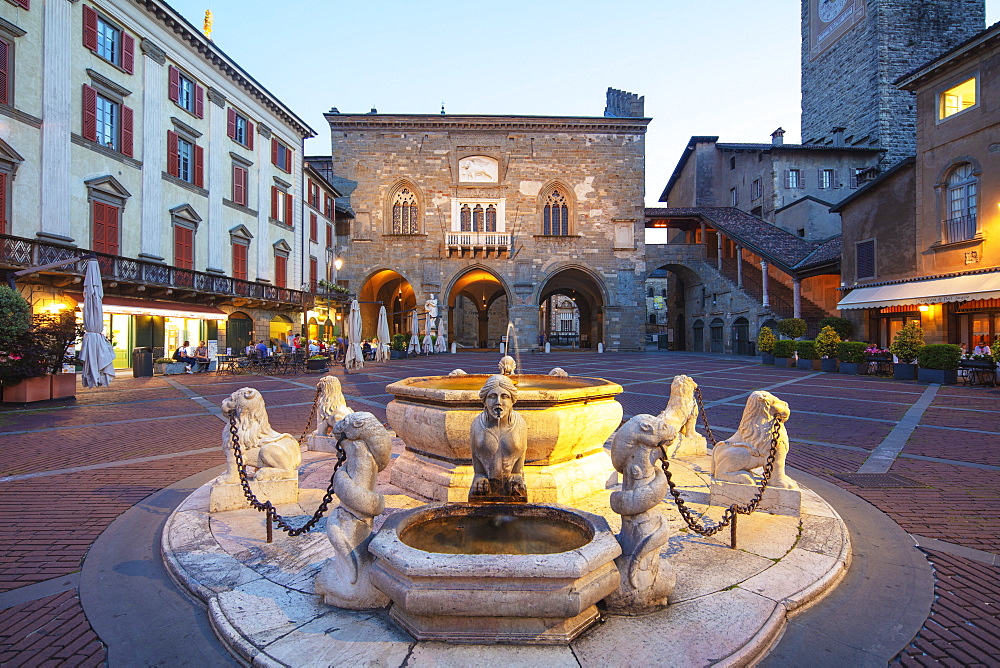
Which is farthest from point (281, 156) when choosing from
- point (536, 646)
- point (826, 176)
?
point (826, 176)

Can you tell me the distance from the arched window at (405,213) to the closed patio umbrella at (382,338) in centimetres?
1087

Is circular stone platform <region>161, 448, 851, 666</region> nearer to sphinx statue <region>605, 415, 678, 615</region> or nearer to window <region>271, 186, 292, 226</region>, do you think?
sphinx statue <region>605, 415, 678, 615</region>

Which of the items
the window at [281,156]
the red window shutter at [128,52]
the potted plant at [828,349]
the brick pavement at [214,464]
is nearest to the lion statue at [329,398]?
the brick pavement at [214,464]

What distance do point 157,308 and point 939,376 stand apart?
25.7 m

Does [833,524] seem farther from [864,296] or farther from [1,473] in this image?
[864,296]

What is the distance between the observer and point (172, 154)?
1916 cm

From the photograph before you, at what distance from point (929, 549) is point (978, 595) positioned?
25.5 inches

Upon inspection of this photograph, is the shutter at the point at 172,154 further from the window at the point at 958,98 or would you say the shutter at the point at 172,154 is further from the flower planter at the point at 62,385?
the window at the point at 958,98

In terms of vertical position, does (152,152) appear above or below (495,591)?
above

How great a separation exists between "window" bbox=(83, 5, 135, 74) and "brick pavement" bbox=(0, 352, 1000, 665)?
12.0m

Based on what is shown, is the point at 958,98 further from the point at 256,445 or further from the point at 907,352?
the point at 256,445

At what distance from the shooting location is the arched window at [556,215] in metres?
32.7

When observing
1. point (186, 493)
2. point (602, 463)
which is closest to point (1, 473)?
point (186, 493)

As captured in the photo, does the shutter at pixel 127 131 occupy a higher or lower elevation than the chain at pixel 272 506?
higher
